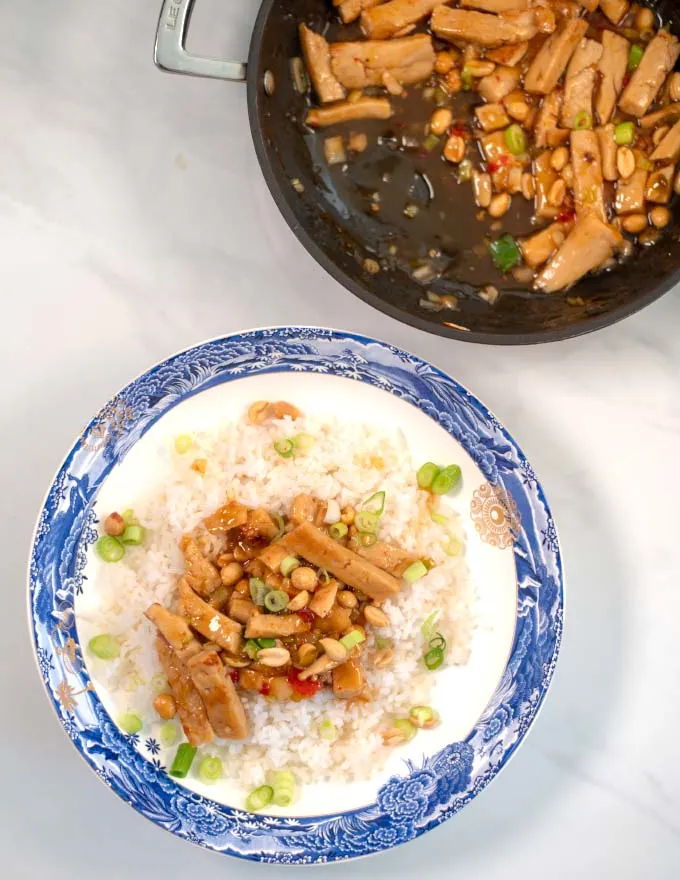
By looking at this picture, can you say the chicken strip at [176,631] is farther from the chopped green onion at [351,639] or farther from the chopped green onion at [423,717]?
the chopped green onion at [423,717]

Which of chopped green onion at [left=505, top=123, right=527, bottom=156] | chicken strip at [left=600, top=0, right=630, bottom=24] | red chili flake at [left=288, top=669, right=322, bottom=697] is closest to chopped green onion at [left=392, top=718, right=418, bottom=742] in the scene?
red chili flake at [left=288, top=669, right=322, bottom=697]

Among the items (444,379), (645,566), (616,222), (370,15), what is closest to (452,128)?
(370,15)

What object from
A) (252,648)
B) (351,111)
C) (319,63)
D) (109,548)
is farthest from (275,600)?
(319,63)

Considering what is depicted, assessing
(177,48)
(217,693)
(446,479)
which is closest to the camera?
(177,48)

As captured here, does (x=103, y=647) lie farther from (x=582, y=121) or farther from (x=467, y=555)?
(x=582, y=121)

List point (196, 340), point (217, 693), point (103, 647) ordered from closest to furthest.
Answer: point (217, 693)
point (103, 647)
point (196, 340)

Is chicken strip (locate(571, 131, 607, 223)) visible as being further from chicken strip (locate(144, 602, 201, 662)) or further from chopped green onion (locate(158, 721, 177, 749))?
chopped green onion (locate(158, 721, 177, 749))
